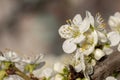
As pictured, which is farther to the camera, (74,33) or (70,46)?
(74,33)

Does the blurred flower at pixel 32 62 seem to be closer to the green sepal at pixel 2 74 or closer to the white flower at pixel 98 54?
the green sepal at pixel 2 74

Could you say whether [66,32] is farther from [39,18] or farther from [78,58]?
[39,18]

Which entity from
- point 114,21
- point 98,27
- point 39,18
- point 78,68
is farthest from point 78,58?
point 39,18

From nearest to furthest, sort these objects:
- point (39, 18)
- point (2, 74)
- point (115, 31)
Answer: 1. point (2, 74)
2. point (115, 31)
3. point (39, 18)

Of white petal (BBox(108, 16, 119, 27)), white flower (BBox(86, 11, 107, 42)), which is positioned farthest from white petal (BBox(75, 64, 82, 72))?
white petal (BBox(108, 16, 119, 27))

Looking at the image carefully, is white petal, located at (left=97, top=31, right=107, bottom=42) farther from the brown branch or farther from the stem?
the stem

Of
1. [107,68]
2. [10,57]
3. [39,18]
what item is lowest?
[107,68]
